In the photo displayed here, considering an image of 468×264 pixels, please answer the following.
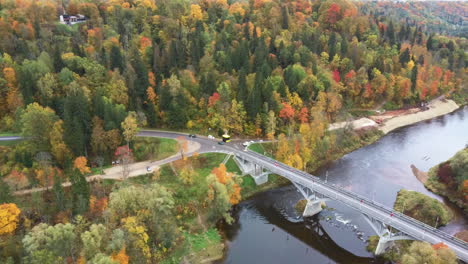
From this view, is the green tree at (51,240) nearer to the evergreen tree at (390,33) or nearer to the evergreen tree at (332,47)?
the evergreen tree at (332,47)

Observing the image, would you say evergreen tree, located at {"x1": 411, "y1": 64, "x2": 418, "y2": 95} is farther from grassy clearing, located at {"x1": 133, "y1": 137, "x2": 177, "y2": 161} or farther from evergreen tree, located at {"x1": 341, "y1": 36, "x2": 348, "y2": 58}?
grassy clearing, located at {"x1": 133, "y1": 137, "x2": 177, "y2": 161}

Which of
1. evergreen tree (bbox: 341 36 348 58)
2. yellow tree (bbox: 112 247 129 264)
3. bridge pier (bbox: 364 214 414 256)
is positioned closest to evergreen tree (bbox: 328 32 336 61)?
evergreen tree (bbox: 341 36 348 58)

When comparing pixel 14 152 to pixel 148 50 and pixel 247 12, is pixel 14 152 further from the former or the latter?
pixel 247 12

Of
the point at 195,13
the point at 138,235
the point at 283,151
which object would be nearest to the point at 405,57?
the point at 195,13

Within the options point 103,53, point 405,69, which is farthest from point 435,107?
point 103,53

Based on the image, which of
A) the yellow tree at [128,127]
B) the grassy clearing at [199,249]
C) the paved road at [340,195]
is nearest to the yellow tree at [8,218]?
the grassy clearing at [199,249]

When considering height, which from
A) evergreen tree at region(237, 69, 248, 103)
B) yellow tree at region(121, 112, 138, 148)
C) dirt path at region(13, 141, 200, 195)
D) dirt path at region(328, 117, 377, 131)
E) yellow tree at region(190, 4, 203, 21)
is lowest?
dirt path at region(328, 117, 377, 131)
